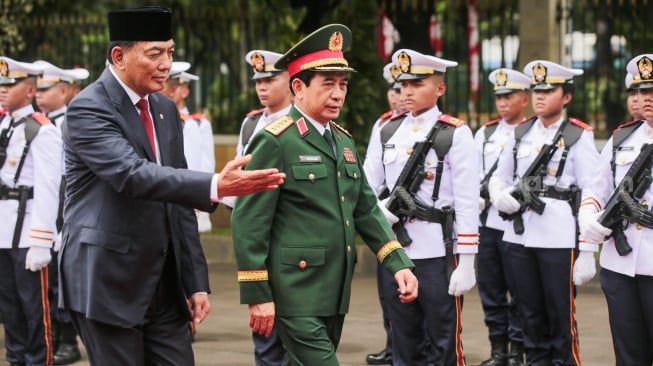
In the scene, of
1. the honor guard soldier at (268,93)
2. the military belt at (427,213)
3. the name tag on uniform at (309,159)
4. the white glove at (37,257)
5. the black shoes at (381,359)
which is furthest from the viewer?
the black shoes at (381,359)

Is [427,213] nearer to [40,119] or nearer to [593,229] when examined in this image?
[593,229]

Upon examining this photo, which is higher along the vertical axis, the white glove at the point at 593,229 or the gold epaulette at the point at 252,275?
the gold epaulette at the point at 252,275

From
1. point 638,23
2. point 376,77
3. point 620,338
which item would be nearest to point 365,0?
point 376,77

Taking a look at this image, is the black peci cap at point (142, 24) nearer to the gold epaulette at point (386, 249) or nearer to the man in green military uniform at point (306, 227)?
the man in green military uniform at point (306, 227)

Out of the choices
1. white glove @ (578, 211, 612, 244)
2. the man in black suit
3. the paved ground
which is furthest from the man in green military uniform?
the paved ground

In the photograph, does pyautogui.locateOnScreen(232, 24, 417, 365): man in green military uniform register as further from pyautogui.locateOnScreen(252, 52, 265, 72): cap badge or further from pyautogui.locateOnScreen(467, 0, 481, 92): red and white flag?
pyautogui.locateOnScreen(467, 0, 481, 92): red and white flag

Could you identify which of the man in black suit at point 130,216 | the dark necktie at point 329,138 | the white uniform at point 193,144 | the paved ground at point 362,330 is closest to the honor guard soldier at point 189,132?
the white uniform at point 193,144

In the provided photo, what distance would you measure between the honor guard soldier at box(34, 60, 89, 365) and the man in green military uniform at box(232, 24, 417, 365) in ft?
11.5

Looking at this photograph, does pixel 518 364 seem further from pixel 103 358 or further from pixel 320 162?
pixel 103 358

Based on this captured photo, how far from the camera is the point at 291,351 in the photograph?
550cm

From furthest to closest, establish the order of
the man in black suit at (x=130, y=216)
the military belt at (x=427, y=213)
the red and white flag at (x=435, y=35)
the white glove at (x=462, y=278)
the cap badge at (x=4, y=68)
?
the red and white flag at (x=435, y=35) < the cap badge at (x=4, y=68) < the military belt at (x=427, y=213) < the white glove at (x=462, y=278) < the man in black suit at (x=130, y=216)

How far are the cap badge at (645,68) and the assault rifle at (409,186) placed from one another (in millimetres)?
1331

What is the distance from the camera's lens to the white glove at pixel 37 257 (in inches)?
321

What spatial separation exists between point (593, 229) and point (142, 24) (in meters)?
2.90
